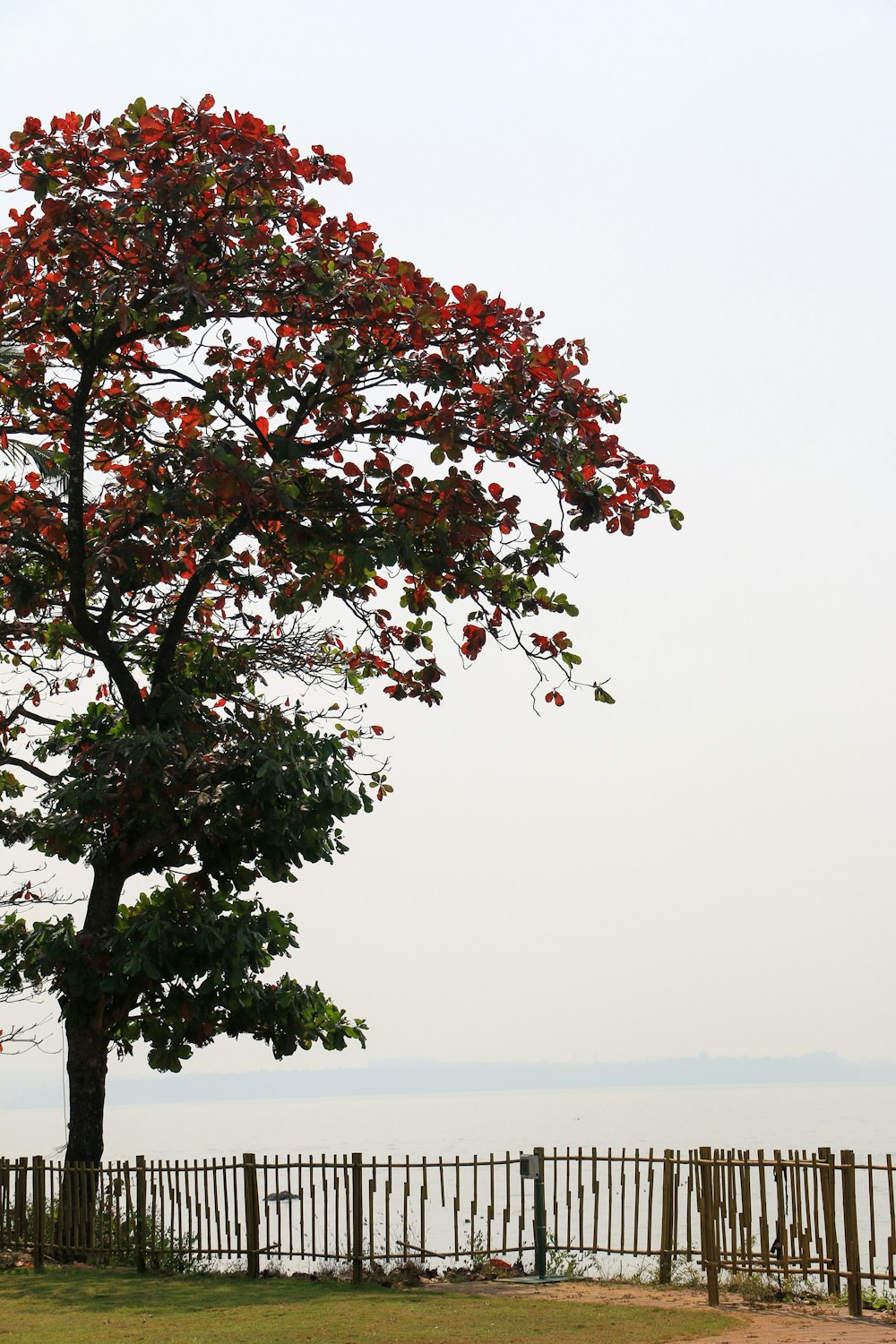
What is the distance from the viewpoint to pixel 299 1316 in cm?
1323

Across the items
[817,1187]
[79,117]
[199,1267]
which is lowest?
[199,1267]

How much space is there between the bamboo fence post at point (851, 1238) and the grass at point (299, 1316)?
1.33 meters

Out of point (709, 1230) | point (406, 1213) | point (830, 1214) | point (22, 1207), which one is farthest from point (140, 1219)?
point (830, 1214)

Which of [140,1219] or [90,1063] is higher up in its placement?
[90,1063]

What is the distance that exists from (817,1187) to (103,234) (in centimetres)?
1140

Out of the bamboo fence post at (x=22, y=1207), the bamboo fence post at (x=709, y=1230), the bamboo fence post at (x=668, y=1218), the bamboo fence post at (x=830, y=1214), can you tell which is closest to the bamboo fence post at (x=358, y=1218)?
the bamboo fence post at (x=668, y=1218)

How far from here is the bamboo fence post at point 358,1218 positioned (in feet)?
51.3

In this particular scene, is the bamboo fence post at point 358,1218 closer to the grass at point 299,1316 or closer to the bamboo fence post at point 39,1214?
the grass at point 299,1316

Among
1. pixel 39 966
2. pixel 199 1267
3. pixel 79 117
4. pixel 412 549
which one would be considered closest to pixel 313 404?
pixel 412 549

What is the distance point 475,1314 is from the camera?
43.8 ft

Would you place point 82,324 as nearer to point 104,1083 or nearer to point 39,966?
point 39,966

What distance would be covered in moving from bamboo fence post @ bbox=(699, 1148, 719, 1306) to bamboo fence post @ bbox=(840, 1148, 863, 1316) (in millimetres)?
1241

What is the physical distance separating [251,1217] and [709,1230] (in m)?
5.27

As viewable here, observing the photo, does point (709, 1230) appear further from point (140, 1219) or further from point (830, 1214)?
point (140, 1219)
